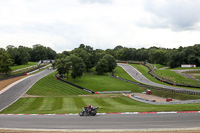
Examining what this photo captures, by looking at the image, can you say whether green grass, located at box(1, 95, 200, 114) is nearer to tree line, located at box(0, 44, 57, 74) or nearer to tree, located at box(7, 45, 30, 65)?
tree line, located at box(0, 44, 57, 74)

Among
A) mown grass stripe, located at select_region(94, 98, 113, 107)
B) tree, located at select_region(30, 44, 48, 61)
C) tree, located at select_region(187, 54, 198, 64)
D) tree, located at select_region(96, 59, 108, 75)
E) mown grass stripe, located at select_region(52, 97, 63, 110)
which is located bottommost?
mown grass stripe, located at select_region(94, 98, 113, 107)

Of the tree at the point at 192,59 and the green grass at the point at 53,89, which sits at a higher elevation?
the tree at the point at 192,59

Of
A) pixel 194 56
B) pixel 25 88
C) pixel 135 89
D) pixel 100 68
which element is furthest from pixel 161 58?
pixel 25 88

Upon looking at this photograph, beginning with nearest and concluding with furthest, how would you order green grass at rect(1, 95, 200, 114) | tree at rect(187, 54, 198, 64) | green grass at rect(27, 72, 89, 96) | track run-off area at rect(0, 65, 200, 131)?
track run-off area at rect(0, 65, 200, 131)
green grass at rect(1, 95, 200, 114)
green grass at rect(27, 72, 89, 96)
tree at rect(187, 54, 198, 64)

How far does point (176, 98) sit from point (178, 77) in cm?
3165

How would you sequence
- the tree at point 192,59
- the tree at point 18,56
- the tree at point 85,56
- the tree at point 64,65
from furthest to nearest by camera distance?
the tree at point 18,56 < the tree at point 192,59 < the tree at point 85,56 < the tree at point 64,65

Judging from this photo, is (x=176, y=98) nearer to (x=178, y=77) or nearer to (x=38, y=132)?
(x=178, y=77)

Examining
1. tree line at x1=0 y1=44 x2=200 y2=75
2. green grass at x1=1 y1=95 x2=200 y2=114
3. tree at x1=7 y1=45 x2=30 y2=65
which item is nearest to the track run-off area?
green grass at x1=1 y1=95 x2=200 y2=114

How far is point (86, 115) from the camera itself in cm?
2330

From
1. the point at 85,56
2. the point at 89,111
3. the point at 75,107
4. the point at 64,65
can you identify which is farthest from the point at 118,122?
the point at 85,56

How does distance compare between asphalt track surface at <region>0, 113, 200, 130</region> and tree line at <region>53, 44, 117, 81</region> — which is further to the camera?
tree line at <region>53, 44, 117, 81</region>

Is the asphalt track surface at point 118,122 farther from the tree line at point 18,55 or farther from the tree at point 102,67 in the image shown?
the tree at point 102,67

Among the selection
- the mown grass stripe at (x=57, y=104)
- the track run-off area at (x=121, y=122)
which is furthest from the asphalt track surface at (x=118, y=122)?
the mown grass stripe at (x=57, y=104)

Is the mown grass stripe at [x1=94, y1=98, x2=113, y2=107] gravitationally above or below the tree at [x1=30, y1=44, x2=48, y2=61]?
below
